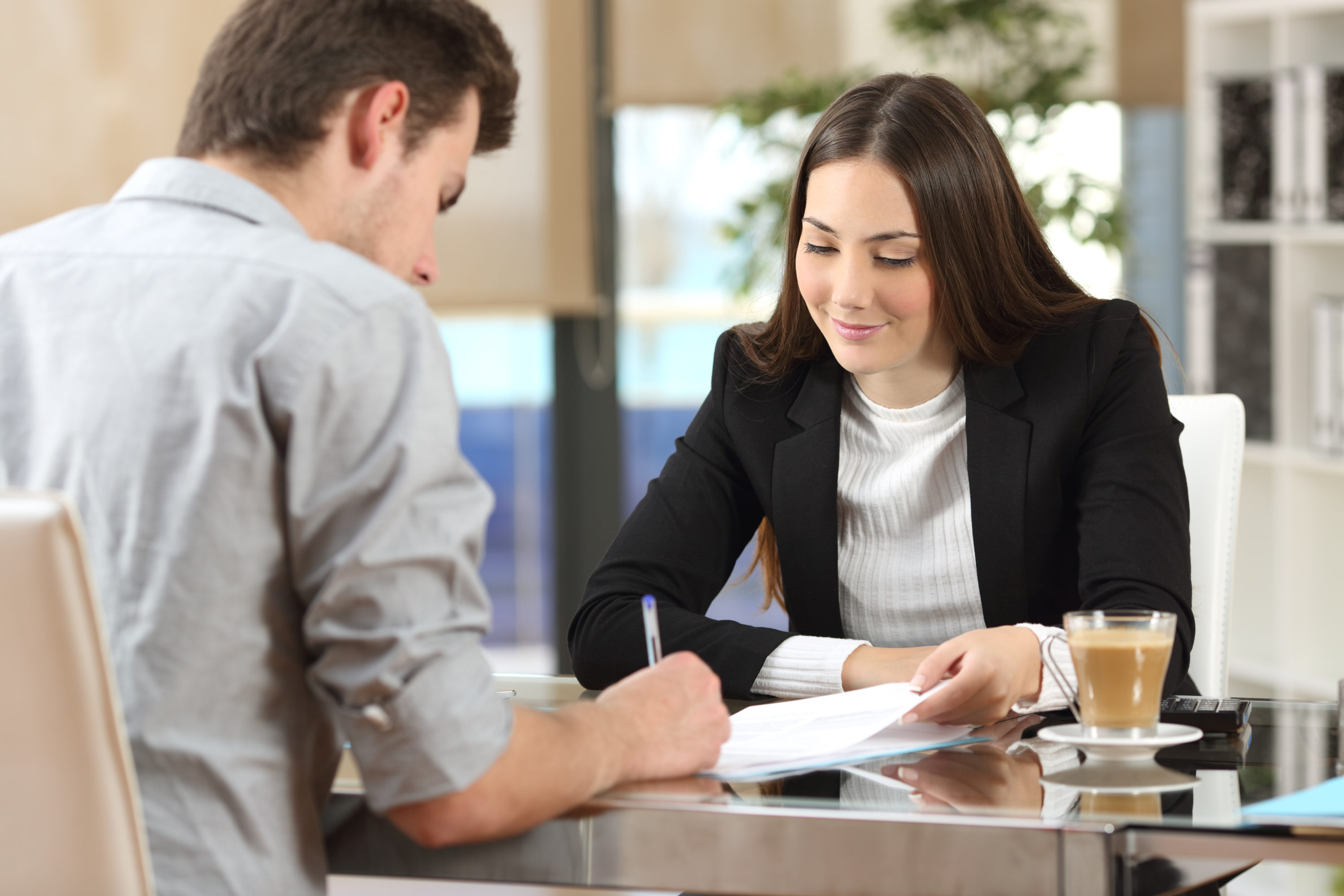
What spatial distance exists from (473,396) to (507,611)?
61 centimetres

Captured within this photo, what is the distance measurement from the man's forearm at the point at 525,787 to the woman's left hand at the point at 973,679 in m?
0.30

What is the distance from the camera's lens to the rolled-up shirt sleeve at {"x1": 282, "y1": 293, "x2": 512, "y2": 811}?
865 millimetres

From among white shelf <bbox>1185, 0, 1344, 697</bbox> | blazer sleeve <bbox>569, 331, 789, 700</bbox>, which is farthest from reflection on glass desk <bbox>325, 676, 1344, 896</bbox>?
white shelf <bbox>1185, 0, 1344, 697</bbox>

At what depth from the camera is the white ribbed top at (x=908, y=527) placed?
1614 mm

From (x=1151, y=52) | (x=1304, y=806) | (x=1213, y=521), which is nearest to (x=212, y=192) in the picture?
(x=1304, y=806)

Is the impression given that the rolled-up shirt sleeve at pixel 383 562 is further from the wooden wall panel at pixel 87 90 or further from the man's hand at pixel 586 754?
the wooden wall panel at pixel 87 90

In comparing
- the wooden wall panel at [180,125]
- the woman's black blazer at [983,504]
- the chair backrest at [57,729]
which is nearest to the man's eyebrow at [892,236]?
the woman's black blazer at [983,504]

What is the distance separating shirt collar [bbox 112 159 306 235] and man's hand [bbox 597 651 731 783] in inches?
16.2

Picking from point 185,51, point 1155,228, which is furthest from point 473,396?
point 1155,228

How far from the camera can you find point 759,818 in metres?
0.91

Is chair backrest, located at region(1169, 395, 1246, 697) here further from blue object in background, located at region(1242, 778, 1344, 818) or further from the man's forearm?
the man's forearm

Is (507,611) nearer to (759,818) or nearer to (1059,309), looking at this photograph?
(1059,309)

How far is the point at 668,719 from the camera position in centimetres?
104

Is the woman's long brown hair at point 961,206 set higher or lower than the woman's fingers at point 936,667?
higher
